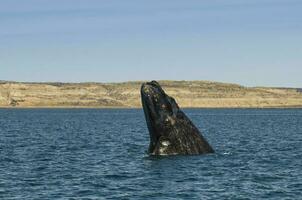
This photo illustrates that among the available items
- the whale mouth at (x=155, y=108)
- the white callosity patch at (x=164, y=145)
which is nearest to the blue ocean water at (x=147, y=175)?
the white callosity patch at (x=164, y=145)

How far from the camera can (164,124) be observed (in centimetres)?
3431

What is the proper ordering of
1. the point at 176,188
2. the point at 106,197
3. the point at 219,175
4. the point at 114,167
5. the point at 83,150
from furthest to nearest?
the point at 83,150
the point at 114,167
the point at 219,175
the point at 176,188
the point at 106,197

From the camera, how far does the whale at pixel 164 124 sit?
34.3 meters

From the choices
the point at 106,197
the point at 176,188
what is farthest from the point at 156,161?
the point at 106,197

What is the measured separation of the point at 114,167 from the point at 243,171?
682 centimetres

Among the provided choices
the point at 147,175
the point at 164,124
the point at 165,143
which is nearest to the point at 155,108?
the point at 164,124

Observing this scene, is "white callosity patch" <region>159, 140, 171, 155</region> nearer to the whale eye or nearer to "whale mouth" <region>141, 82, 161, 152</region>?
the whale eye

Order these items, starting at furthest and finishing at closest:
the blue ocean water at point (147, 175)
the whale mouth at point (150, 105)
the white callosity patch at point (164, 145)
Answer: the white callosity patch at point (164, 145) < the whale mouth at point (150, 105) < the blue ocean water at point (147, 175)

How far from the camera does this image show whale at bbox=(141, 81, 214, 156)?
34.3 meters

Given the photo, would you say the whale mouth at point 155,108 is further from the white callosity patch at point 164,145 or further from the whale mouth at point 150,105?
the white callosity patch at point 164,145

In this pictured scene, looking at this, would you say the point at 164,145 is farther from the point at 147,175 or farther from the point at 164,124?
the point at 147,175

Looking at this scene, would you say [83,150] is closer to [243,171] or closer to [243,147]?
[243,147]

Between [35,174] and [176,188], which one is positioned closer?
[176,188]

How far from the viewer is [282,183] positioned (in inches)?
1125
